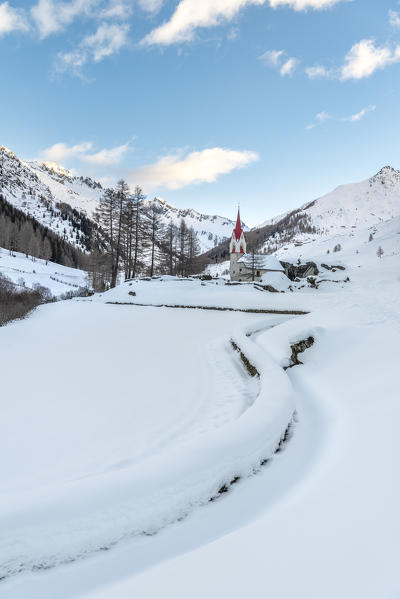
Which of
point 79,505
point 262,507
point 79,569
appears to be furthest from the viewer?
point 262,507

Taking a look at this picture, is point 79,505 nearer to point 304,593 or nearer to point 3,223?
point 304,593

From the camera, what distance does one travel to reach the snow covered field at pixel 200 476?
2.38 m

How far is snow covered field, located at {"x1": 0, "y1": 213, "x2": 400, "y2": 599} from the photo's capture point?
7.80 ft

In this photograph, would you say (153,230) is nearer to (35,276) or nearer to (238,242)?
(238,242)

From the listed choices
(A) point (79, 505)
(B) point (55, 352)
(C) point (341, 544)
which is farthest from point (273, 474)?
(B) point (55, 352)

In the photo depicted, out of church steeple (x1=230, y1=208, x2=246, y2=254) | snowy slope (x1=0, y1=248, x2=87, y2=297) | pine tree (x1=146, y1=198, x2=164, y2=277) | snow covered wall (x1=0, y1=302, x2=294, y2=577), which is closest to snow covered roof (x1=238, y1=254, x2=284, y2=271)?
church steeple (x1=230, y1=208, x2=246, y2=254)

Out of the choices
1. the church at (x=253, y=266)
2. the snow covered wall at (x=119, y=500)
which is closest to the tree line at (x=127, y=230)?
the church at (x=253, y=266)

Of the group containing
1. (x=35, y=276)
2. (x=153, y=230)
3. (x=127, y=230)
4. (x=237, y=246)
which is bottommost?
(x=35, y=276)

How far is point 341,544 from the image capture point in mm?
2588

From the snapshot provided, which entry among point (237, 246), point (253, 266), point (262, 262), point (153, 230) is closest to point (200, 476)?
point (153, 230)

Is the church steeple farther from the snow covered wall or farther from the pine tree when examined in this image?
the snow covered wall

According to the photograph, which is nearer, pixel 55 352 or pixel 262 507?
pixel 262 507

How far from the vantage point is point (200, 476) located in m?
3.47

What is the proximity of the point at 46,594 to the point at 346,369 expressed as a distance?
27.6 feet
